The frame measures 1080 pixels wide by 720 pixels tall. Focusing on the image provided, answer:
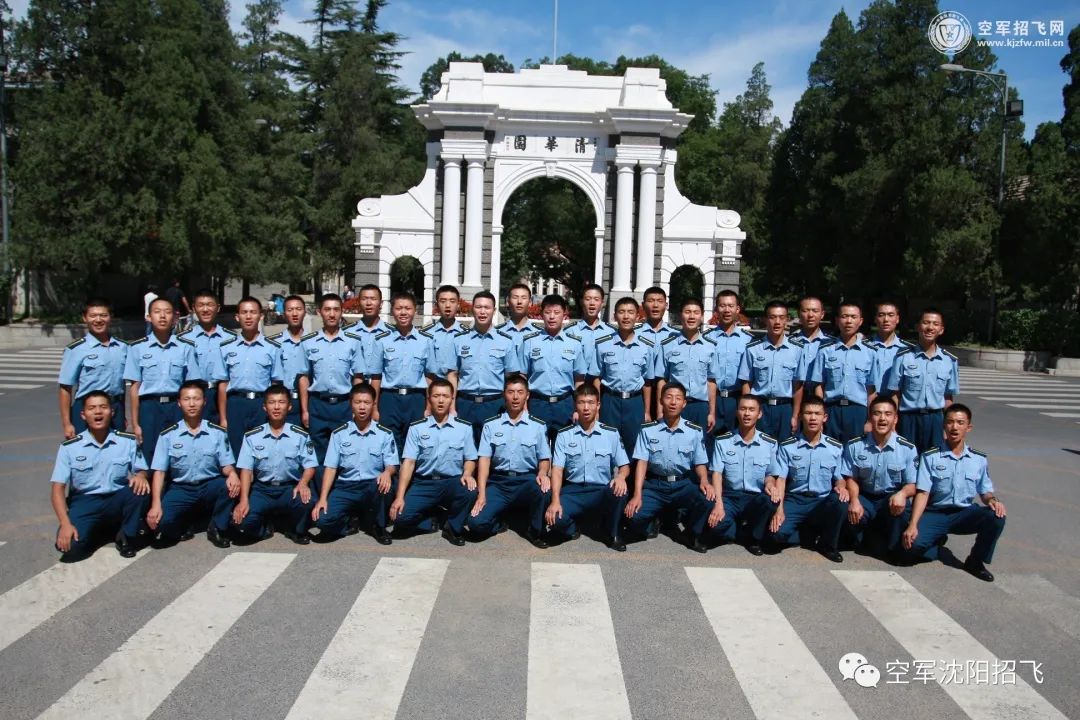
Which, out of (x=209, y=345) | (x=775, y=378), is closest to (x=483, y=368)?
(x=209, y=345)

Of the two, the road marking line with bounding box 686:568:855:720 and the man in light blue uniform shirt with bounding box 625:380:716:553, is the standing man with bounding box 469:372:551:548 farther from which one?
the road marking line with bounding box 686:568:855:720

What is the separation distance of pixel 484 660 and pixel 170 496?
2970 millimetres

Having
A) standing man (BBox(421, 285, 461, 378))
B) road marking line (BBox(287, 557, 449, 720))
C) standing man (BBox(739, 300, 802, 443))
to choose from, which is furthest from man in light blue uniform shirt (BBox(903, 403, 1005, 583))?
standing man (BBox(421, 285, 461, 378))

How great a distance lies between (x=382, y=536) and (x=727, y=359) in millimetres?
3581

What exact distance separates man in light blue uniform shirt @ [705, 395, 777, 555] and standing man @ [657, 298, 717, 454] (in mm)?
1094

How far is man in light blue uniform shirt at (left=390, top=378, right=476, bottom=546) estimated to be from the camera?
654 cm

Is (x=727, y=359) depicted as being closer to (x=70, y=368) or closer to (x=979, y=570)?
(x=979, y=570)

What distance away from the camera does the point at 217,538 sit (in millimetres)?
6234

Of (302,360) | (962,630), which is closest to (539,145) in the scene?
(302,360)

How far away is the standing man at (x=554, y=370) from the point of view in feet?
25.5

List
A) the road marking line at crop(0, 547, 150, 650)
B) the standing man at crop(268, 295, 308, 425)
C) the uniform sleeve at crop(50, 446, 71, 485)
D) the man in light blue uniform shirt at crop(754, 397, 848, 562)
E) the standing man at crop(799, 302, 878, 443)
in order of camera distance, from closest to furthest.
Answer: the road marking line at crop(0, 547, 150, 650) → the uniform sleeve at crop(50, 446, 71, 485) → the man in light blue uniform shirt at crop(754, 397, 848, 562) → the standing man at crop(799, 302, 878, 443) → the standing man at crop(268, 295, 308, 425)

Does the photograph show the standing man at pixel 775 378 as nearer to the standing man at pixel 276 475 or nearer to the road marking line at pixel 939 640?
the road marking line at pixel 939 640

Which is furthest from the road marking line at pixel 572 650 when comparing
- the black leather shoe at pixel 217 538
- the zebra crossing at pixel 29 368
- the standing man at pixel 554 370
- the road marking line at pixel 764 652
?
the zebra crossing at pixel 29 368

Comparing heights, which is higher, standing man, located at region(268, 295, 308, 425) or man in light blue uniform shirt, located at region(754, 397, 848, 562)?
standing man, located at region(268, 295, 308, 425)
